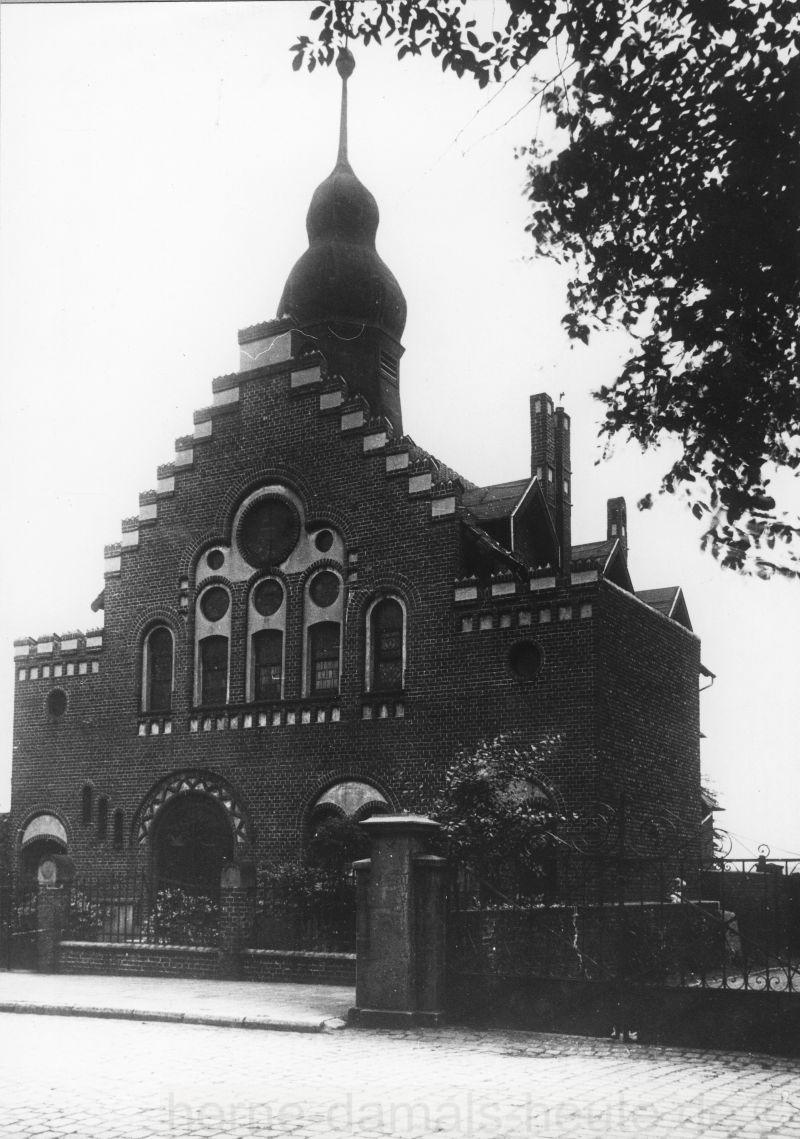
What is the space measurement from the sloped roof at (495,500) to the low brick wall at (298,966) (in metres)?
9.84

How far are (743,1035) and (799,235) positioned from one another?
7.45 metres

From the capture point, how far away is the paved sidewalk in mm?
13672

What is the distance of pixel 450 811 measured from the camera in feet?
64.6

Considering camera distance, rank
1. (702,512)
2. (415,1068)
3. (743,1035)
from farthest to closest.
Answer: (743,1035)
(415,1068)
(702,512)

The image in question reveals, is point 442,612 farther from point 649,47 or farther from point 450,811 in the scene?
point 649,47

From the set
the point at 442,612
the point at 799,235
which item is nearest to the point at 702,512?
the point at 799,235

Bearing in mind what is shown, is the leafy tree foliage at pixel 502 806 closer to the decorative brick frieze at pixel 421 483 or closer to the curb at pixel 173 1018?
the curb at pixel 173 1018

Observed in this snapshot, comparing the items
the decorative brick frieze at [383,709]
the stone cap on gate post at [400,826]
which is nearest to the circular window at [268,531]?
the decorative brick frieze at [383,709]

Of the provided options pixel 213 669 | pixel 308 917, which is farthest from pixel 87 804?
pixel 308 917

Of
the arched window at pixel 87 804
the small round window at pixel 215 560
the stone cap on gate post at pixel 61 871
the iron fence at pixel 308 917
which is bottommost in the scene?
the iron fence at pixel 308 917

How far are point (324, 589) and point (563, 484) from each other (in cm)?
730

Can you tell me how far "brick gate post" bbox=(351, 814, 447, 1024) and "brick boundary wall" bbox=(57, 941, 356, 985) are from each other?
4.82 metres

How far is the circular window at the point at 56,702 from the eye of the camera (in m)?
27.3

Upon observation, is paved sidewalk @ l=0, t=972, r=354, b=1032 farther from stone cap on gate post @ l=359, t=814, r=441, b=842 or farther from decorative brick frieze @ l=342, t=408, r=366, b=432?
decorative brick frieze @ l=342, t=408, r=366, b=432
